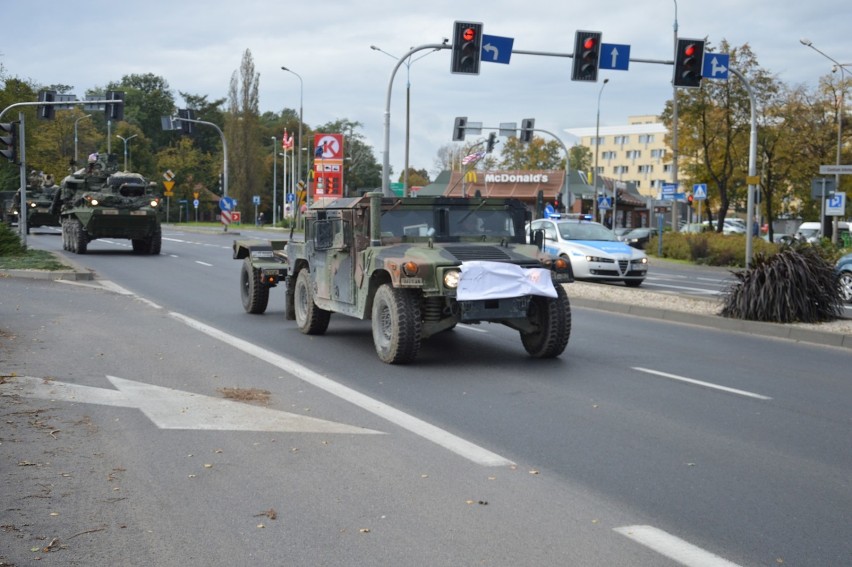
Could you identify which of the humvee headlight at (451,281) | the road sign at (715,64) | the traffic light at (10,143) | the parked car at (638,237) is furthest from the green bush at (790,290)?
the parked car at (638,237)

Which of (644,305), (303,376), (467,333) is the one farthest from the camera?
(644,305)

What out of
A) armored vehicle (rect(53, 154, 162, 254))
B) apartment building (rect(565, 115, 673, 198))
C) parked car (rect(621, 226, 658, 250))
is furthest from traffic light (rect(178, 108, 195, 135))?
A: apartment building (rect(565, 115, 673, 198))

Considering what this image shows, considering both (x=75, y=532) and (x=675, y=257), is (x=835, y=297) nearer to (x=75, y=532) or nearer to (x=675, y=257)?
(x=75, y=532)

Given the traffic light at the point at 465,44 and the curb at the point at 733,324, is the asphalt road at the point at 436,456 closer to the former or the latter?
the curb at the point at 733,324

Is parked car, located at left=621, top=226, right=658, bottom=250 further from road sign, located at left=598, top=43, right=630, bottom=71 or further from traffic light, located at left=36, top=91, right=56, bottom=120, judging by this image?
traffic light, located at left=36, top=91, right=56, bottom=120

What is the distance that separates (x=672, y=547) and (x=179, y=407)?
183 inches

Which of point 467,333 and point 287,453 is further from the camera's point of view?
point 467,333

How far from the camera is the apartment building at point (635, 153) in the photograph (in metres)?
129

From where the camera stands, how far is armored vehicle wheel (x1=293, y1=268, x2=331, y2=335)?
13.5 metres

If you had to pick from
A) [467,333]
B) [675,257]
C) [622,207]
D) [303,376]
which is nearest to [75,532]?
[303,376]

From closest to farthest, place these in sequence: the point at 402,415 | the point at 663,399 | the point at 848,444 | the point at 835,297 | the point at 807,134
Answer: the point at 848,444 < the point at 402,415 < the point at 663,399 < the point at 835,297 < the point at 807,134

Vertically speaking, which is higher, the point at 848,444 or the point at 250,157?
the point at 250,157

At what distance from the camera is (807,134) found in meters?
47.8

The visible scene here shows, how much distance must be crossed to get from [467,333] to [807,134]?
1501 inches
